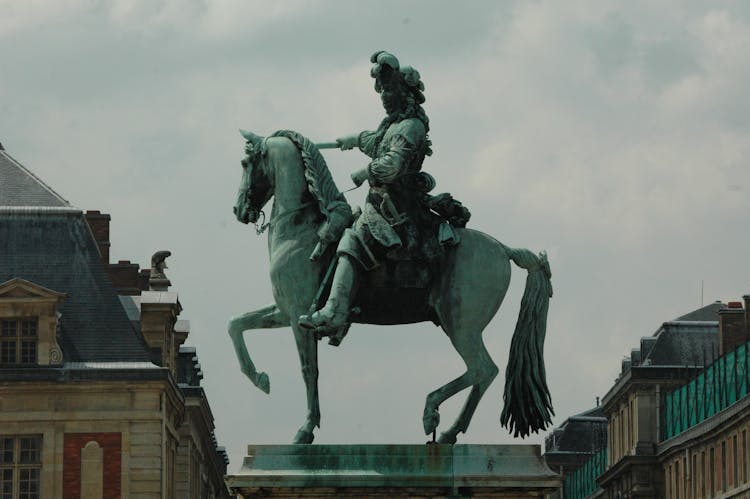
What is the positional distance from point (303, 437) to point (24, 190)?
53637mm

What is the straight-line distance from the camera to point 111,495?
70.0 m

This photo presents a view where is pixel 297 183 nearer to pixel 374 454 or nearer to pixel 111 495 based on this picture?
pixel 374 454

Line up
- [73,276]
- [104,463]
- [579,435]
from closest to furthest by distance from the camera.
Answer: [104,463] → [73,276] → [579,435]

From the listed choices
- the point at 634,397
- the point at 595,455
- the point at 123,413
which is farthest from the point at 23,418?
the point at 595,455

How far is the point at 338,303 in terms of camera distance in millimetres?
22625

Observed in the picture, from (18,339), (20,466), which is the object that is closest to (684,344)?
(18,339)

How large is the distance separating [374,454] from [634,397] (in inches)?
3950

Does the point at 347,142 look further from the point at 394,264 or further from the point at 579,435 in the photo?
the point at 579,435

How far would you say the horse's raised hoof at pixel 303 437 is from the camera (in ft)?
74.3

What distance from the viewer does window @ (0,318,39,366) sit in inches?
2808

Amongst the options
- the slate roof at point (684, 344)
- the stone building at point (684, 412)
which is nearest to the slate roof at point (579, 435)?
the stone building at point (684, 412)

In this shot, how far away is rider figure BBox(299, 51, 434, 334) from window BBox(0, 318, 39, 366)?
1920 inches

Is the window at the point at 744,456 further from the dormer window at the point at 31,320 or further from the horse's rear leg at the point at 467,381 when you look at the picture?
the horse's rear leg at the point at 467,381

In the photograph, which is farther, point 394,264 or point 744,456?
point 744,456
